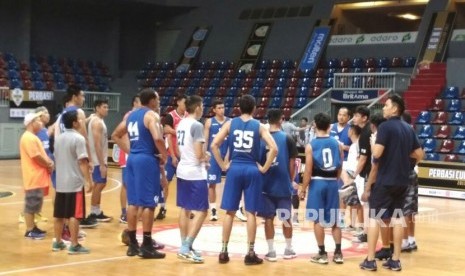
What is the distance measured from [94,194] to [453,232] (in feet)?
17.6

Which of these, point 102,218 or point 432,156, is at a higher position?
point 432,156

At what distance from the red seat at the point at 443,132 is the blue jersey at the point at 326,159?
14020 mm

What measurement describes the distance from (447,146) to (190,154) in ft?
47.0

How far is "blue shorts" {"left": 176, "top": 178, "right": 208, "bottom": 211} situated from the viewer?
783 cm

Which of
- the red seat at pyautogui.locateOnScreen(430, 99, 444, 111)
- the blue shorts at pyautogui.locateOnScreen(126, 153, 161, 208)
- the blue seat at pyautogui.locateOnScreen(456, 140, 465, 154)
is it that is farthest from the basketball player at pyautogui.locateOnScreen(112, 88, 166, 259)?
the red seat at pyautogui.locateOnScreen(430, 99, 444, 111)

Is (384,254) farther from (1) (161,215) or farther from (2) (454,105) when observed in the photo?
(2) (454,105)

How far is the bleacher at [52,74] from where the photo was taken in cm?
2631

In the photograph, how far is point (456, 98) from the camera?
73.0ft

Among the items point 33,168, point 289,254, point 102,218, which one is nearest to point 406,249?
point 289,254

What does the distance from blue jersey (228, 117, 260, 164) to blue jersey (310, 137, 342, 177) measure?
2.13ft

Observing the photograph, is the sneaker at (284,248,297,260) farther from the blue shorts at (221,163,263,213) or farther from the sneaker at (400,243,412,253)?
the sneaker at (400,243,412,253)

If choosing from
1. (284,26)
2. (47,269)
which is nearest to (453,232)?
(47,269)

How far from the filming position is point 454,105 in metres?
22.0

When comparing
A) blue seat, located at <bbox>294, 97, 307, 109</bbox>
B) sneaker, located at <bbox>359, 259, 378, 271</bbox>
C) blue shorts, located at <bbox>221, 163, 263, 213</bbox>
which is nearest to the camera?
sneaker, located at <bbox>359, 259, 378, 271</bbox>
